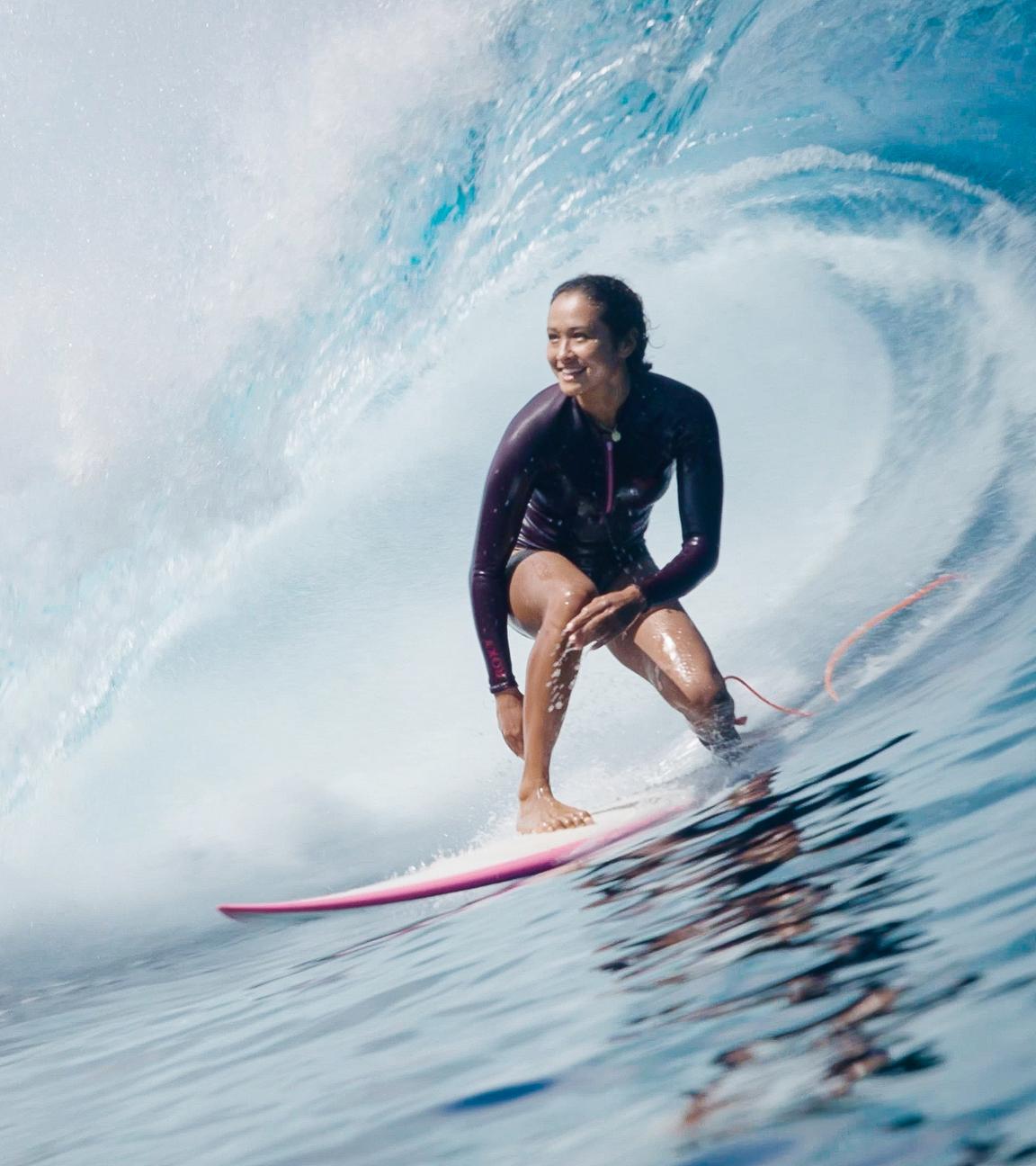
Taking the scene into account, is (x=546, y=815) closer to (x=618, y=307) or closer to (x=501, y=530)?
(x=501, y=530)

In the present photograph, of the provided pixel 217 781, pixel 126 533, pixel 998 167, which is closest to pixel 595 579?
pixel 217 781

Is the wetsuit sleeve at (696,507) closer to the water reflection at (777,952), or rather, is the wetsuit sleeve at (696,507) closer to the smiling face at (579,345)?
the smiling face at (579,345)

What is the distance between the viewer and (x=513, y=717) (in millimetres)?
3896

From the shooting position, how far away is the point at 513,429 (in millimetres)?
3838

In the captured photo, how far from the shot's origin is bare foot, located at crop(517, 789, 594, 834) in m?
3.66

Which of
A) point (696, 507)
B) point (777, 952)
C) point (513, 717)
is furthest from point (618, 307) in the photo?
point (777, 952)

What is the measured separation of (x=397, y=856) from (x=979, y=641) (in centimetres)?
221

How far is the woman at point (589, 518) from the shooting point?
148 inches

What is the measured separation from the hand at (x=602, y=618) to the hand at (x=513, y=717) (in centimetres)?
28

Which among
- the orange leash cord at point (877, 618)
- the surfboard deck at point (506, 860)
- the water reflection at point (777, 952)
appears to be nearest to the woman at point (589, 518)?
the surfboard deck at point (506, 860)

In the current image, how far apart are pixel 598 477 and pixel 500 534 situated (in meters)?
0.33

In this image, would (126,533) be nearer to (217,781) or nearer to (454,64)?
(217,781)

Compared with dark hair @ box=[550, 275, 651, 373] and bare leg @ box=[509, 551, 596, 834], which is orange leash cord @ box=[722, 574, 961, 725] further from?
dark hair @ box=[550, 275, 651, 373]


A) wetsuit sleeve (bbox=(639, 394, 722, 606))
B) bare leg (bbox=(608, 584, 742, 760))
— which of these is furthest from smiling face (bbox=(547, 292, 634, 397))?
bare leg (bbox=(608, 584, 742, 760))
